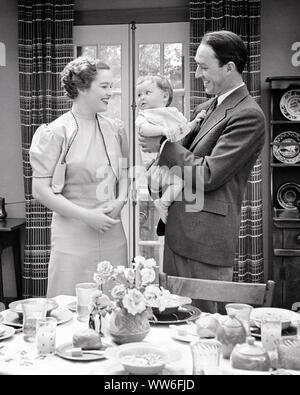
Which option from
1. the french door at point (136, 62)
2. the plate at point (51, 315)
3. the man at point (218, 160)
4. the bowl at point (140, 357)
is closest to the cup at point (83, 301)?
the plate at point (51, 315)

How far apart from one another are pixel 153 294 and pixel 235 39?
1294 mm

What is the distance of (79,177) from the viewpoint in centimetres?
270

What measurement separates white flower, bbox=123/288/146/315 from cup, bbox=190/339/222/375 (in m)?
0.26

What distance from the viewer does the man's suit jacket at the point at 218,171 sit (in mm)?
2211

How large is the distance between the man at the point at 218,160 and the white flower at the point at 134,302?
802 millimetres

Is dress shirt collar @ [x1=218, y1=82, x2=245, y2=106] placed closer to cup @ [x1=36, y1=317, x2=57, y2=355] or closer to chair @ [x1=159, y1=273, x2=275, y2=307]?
chair @ [x1=159, y1=273, x2=275, y2=307]

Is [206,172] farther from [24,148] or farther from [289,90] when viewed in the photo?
[24,148]

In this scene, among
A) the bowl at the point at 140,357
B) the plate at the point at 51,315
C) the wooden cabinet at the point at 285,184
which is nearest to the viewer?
the bowl at the point at 140,357

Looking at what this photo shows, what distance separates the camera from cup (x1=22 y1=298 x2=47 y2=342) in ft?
5.22

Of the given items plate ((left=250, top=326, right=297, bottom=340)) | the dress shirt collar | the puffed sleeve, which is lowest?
plate ((left=250, top=326, right=297, bottom=340))

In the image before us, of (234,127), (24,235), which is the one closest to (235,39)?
(234,127)

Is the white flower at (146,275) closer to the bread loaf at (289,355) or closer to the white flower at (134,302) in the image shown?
the white flower at (134,302)

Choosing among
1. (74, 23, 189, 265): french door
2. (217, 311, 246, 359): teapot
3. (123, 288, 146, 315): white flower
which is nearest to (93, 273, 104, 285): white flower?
(123, 288, 146, 315): white flower

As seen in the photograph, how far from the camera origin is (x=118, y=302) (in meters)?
1.55
